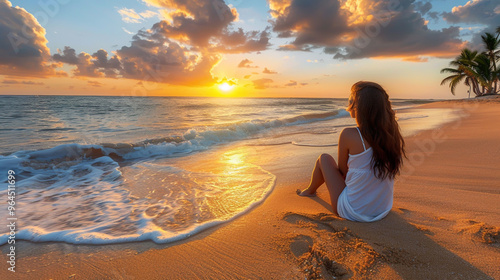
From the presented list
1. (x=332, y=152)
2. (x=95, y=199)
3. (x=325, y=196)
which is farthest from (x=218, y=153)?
(x=325, y=196)

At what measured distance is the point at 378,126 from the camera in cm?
237

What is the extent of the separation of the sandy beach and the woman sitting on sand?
0.17 meters

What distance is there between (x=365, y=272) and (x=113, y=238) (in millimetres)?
2246

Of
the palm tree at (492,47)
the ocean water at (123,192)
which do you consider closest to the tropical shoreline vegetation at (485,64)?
the palm tree at (492,47)

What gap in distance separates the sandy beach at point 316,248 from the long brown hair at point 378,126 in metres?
0.58

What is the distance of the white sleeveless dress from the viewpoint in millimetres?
2457

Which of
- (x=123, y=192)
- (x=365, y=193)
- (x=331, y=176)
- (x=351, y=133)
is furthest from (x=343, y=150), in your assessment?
(x=123, y=192)

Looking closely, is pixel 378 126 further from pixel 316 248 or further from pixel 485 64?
pixel 485 64

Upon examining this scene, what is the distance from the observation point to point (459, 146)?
544 centimetres

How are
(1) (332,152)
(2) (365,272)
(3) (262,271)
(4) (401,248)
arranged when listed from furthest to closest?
1. (1) (332,152)
2. (4) (401,248)
3. (3) (262,271)
4. (2) (365,272)

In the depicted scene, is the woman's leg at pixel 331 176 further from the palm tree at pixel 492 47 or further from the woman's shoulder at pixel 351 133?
the palm tree at pixel 492 47

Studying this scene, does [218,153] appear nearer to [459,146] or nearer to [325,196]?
[325,196]

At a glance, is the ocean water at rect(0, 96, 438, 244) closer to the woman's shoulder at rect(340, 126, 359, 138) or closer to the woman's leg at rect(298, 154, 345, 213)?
the woman's leg at rect(298, 154, 345, 213)

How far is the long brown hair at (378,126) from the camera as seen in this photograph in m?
2.36
